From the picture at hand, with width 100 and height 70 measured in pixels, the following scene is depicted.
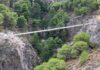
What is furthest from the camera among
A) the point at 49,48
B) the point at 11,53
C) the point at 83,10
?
the point at 83,10

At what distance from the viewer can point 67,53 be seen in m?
12.8

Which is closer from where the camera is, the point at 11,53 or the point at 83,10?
the point at 11,53

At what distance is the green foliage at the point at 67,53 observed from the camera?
12719mm

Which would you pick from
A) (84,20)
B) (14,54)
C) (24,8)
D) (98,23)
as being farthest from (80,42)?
(24,8)

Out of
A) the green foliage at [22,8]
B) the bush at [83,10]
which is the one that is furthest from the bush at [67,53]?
the green foliage at [22,8]

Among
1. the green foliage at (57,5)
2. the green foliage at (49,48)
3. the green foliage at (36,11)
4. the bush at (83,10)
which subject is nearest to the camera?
the green foliage at (49,48)

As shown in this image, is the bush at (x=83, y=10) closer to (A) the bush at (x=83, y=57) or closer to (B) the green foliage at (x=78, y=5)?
(B) the green foliage at (x=78, y=5)

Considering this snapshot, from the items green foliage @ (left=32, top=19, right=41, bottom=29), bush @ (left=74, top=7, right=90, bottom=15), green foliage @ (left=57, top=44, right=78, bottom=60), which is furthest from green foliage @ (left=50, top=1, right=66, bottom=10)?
green foliage @ (left=57, top=44, right=78, bottom=60)

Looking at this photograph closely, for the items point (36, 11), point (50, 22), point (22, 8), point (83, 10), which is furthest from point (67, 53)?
point (36, 11)

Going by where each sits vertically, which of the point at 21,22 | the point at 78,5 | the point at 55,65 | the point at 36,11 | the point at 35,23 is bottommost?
the point at 55,65

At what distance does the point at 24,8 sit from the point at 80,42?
214 inches

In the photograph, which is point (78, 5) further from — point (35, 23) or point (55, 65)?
point (55, 65)

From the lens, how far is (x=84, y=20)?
16109 millimetres

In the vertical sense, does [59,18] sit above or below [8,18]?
below
